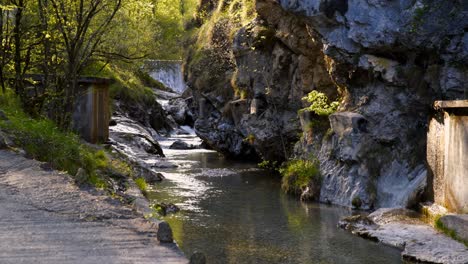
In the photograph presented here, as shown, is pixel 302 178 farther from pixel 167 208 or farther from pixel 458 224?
pixel 458 224

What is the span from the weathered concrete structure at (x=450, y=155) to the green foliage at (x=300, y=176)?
4.18 m

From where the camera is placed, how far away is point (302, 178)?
19.0 metres

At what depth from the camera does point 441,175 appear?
46.7ft

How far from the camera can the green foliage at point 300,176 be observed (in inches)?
725

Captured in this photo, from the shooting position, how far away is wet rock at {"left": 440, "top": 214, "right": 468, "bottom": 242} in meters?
11.5

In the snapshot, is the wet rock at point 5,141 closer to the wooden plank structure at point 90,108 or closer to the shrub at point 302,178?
the wooden plank structure at point 90,108

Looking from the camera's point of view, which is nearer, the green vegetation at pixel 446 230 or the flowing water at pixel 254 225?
the flowing water at pixel 254 225

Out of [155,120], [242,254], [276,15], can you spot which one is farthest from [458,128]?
[155,120]

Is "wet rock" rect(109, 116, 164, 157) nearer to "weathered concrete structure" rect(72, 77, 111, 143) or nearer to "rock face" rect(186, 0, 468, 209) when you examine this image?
"weathered concrete structure" rect(72, 77, 111, 143)

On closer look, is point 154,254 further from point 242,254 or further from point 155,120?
point 155,120

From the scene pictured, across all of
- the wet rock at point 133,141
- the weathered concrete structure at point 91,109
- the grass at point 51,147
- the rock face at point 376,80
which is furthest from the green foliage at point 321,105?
the wet rock at point 133,141

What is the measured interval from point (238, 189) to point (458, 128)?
8.69 m

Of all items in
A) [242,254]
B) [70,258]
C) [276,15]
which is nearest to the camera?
[70,258]

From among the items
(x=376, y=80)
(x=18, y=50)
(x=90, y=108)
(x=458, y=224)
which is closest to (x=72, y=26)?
(x=18, y=50)
